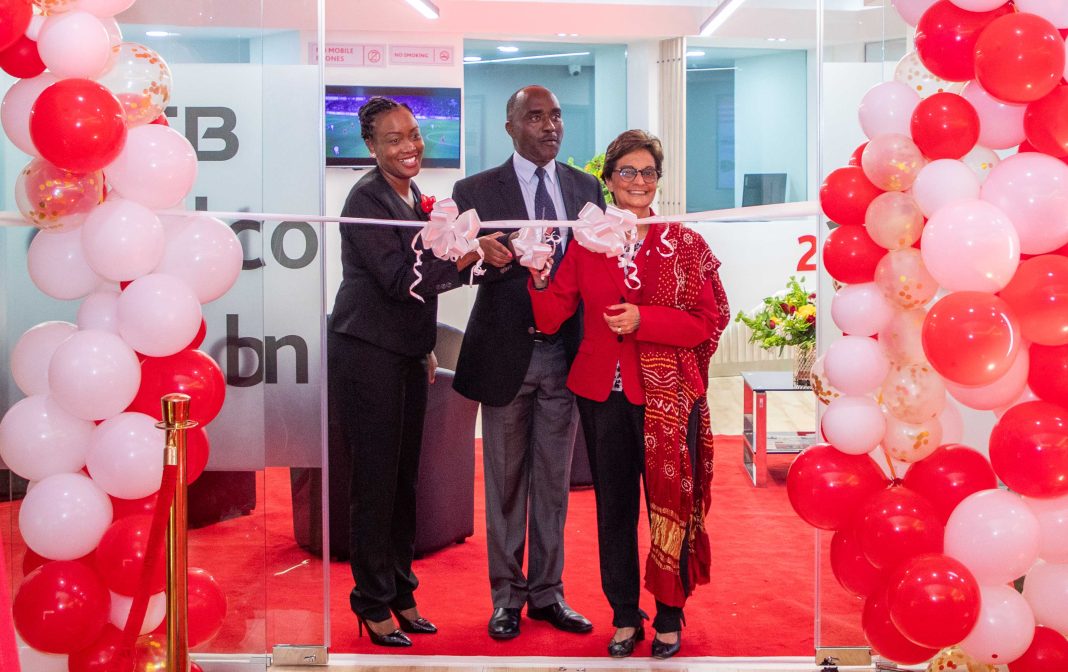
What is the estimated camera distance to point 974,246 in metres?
2.14

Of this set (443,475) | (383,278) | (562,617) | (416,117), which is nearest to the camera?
(383,278)

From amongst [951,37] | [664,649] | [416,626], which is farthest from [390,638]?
[951,37]

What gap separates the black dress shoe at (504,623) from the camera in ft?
10.7

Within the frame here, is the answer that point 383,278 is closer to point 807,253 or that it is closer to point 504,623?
point 504,623

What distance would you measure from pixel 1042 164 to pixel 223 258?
186 cm

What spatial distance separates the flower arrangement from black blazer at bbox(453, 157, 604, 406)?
3.17 ft

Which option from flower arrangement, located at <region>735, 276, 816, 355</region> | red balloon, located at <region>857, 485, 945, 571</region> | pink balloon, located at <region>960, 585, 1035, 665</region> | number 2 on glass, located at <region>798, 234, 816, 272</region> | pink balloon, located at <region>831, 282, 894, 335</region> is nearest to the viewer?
pink balloon, located at <region>960, 585, 1035, 665</region>

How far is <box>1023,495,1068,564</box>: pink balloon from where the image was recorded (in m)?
2.20

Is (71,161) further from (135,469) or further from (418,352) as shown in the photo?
(418,352)

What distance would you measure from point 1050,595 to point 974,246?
78cm

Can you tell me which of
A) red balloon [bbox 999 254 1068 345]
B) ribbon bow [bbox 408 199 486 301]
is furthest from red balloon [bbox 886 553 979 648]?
ribbon bow [bbox 408 199 486 301]

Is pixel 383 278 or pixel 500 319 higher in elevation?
pixel 383 278

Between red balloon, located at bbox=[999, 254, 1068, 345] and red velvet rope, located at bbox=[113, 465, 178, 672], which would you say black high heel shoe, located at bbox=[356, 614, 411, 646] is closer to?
red velvet rope, located at bbox=[113, 465, 178, 672]

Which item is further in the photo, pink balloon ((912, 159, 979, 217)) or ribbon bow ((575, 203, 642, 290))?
ribbon bow ((575, 203, 642, 290))
